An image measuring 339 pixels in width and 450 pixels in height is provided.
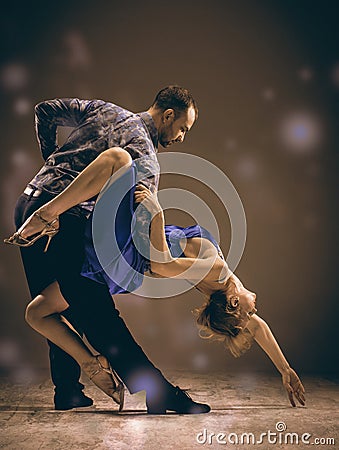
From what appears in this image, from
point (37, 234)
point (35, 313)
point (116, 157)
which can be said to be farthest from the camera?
point (35, 313)

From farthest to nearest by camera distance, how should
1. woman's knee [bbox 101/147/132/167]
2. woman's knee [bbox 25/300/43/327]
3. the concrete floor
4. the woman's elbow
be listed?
woman's knee [bbox 25/300/43/327] → the woman's elbow → woman's knee [bbox 101/147/132/167] → the concrete floor

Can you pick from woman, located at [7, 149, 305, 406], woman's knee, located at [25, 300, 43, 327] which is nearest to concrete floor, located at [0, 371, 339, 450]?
woman, located at [7, 149, 305, 406]

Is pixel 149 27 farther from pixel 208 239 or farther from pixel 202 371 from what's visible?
→ pixel 202 371

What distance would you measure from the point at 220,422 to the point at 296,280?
1382mm

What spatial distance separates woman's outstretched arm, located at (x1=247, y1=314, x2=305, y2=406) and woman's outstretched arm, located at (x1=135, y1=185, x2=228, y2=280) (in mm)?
281

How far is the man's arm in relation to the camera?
2.58m

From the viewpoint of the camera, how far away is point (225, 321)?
2619mm

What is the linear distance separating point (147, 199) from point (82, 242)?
331 millimetres

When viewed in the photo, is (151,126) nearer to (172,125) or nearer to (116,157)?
(172,125)

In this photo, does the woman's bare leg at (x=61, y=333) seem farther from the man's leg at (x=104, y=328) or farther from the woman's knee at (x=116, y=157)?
the woman's knee at (x=116, y=157)

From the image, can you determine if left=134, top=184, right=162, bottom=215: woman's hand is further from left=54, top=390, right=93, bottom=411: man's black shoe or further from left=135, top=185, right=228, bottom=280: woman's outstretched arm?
left=54, top=390, right=93, bottom=411: man's black shoe

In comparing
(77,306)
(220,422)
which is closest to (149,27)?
(77,306)

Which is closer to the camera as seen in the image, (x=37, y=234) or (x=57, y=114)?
(x=37, y=234)

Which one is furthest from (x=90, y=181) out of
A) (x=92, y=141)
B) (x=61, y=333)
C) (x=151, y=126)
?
(x=61, y=333)
